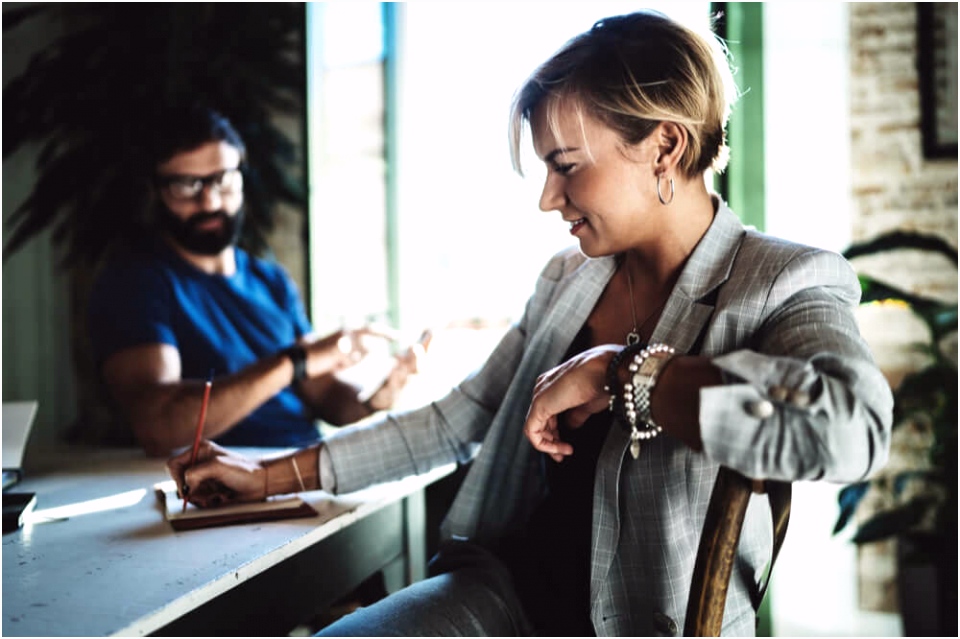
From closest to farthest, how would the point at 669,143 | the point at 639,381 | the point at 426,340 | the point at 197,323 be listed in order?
the point at 639,381
the point at 669,143
the point at 426,340
the point at 197,323

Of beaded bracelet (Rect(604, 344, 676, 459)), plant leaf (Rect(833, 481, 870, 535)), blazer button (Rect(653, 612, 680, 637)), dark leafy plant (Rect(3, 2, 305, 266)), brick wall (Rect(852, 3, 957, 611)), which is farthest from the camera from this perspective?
dark leafy plant (Rect(3, 2, 305, 266))

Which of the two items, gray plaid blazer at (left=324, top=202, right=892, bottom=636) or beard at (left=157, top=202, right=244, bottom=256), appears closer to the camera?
gray plaid blazer at (left=324, top=202, right=892, bottom=636)

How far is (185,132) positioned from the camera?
217cm

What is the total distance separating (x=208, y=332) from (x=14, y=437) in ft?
2.19

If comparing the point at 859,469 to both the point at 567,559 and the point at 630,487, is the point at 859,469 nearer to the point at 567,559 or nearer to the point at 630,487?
the point at 630,487

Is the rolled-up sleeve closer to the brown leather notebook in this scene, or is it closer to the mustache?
the brown leather notebook

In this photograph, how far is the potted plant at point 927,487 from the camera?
1.94m

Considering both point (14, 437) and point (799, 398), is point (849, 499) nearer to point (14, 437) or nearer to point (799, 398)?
point (799, 398)

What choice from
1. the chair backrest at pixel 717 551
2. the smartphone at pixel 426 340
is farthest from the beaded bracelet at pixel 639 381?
the smartphone at pixel 426 340

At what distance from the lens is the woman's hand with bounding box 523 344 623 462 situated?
3.24 feet

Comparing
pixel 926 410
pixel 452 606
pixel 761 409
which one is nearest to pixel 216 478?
pixel 452 606

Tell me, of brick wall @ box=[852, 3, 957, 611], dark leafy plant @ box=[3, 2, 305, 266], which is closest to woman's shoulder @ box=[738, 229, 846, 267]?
brick wall @ box=[852, 3, 957, 611]

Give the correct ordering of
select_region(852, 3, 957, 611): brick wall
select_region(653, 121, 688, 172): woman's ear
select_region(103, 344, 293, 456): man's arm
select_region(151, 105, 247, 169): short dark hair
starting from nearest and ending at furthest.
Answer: select_region(653, 121, 688, 172): woman's ear → select_region(103, 344, 293, 456): man's arm → select_region(151, 105, 247, 169): short dark hair → select_region(852, 3, 957, 611): brick wall

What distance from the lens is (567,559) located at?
4.03 ft
